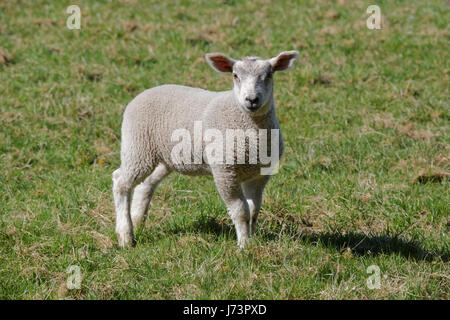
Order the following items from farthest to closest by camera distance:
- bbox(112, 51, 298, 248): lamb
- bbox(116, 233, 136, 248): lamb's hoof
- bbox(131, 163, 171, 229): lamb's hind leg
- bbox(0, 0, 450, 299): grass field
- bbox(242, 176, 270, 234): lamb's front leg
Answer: bbox(131, 163, 171, 229): lamb's hind leg < bbox(116, 233, 136, 248): lamb's hoof < bbox(242, 176, 270, 234): lamb's front leg < bbox(112, 51, 298, 248): lamb < bbox(0, 0, 450, 299): grass field

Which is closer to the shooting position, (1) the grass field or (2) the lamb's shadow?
(1) the grass field

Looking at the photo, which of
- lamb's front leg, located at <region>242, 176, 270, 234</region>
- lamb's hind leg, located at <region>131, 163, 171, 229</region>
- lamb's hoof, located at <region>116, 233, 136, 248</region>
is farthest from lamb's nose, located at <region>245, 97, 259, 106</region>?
lamb's hoof, located at <region>116, 233, 136, 248</region>

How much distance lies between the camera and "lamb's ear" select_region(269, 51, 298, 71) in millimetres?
4176

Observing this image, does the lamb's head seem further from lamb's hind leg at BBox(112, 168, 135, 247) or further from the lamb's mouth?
lamb's hind leg at BBox(112, 168, 135, 247)

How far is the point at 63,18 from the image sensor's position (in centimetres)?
1014

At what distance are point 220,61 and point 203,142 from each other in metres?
0.65

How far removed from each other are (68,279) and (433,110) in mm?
5197

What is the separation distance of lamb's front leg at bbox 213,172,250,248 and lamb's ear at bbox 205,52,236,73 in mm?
850

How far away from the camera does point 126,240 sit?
4.59m

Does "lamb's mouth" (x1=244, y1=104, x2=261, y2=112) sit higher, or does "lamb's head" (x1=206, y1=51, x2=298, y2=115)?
"lamb's head" (x1=206, y1=51, x2=298, y2=115)

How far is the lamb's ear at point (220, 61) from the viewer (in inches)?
167
